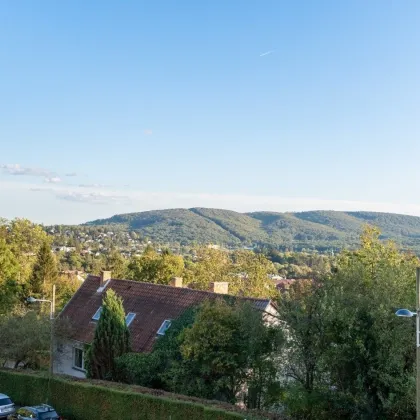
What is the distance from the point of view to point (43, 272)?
207 feet

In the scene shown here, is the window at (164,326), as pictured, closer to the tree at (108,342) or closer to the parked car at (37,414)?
the tree at (108,342)

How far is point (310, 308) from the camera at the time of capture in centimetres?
2273

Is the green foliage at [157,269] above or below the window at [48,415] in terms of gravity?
above

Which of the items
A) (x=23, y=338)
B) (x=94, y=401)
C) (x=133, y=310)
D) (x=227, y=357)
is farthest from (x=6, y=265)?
(x=227, y=357)

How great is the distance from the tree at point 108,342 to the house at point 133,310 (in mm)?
2594

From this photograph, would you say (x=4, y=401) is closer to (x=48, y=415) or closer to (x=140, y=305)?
(x=48, y=415)

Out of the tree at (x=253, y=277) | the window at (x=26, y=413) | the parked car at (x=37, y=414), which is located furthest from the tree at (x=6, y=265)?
the parked car at (x=37, y=414)

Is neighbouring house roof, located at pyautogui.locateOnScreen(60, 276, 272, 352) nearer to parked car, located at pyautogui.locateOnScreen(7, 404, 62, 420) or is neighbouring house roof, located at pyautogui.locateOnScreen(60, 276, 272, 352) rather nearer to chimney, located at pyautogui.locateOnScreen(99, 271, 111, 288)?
chimney, located at pyautogui.locateOnScreen(99, 271, 111, 288)

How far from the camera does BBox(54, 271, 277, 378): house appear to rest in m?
33.4

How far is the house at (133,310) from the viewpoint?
3344 centimetres

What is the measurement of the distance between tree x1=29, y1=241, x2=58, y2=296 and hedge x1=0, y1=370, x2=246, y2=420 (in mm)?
32263

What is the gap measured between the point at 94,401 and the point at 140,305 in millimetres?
10649

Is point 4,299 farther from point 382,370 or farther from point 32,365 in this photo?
point 382,370

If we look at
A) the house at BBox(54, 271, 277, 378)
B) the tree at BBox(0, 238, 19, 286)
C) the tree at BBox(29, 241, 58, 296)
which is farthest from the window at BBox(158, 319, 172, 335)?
the tree at BBox(29, 241, 58, 296)
